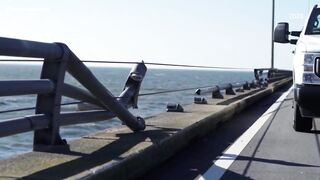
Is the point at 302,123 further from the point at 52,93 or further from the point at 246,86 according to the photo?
the point at 246,86

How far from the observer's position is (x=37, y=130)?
6.53 metres

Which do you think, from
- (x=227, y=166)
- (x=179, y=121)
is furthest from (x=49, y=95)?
(x=179, y=121)

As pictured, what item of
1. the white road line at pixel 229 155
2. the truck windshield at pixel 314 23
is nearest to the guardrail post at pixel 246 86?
the white road line at pixel 229 155

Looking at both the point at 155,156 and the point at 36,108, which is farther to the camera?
the point at 155,156

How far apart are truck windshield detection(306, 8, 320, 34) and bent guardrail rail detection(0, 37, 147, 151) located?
4.28 m

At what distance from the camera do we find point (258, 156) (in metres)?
8.20

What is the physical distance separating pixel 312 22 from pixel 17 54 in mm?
6861

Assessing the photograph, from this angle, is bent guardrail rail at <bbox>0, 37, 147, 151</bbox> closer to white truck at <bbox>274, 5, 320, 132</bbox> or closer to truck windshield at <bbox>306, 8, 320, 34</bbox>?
white truck at <bbox>274, 5, 320, 132</bbox>

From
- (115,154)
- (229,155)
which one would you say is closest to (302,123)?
(229,155)

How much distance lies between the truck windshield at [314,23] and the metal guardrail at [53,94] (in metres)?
4.08

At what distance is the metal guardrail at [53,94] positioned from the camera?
5621 millimetres

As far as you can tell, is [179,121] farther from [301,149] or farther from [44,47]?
[44,47]

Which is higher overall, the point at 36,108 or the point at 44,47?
the point at 44,47

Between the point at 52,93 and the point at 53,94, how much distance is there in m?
0.02
